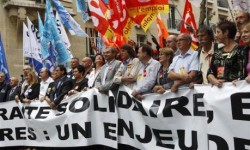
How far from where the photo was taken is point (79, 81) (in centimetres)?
726

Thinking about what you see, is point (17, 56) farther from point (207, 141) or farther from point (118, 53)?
point (207, 141)

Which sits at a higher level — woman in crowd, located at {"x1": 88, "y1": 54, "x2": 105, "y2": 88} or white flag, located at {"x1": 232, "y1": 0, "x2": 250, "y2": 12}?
white flag, located at {"x1": 232, "y1": 0, "x2": 250, "y2": 12}

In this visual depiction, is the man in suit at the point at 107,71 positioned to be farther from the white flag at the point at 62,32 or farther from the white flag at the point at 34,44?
the white flag at the point at 34,44

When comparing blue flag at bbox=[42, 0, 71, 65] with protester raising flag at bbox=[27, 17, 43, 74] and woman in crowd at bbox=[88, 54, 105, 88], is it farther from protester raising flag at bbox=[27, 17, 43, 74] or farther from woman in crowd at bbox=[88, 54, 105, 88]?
woman in crowd at bbox=[88, 54, 105, 88]

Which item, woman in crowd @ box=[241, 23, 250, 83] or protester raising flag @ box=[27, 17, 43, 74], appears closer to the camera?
woman in crowd @ box=[241, 23, 250, 83]

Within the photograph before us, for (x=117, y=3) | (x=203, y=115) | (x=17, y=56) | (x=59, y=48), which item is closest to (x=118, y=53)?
(x=117, y=3)

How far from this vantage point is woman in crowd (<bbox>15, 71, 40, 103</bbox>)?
791 cm

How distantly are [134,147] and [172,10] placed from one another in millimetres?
25638

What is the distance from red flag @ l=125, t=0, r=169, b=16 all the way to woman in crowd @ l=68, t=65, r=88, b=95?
1611 millimetres

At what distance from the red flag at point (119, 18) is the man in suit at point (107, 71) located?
1.67 meters

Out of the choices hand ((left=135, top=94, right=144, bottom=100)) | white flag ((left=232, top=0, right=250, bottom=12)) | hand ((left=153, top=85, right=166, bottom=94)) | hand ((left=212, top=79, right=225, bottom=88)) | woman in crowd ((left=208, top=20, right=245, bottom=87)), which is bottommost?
hand ((left=135, top=94, right=144, bottom=100))

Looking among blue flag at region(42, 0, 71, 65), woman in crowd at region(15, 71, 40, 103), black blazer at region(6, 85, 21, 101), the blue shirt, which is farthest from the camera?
blue flag at region(42, 0, 71, 65)

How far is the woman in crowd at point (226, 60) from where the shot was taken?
474 cm

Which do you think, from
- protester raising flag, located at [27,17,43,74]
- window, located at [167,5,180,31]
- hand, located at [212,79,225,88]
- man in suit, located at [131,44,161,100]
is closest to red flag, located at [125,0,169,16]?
man in suit, located at [131,44,161,100]
